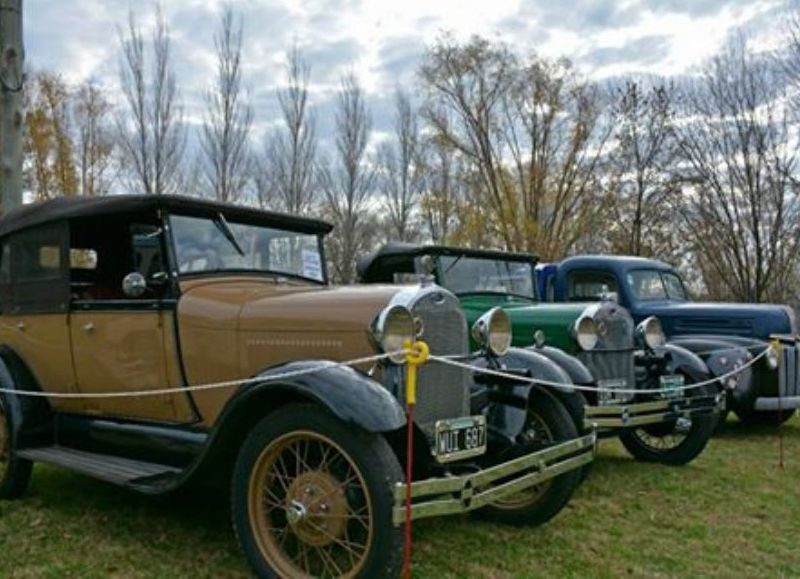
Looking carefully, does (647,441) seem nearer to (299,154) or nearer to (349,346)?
(349,346)

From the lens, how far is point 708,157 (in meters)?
17.8

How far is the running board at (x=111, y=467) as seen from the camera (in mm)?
3742

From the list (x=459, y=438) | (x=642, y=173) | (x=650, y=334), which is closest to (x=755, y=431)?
(x=650, y=334)

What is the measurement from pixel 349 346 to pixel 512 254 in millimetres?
4642

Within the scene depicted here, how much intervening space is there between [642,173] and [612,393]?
57.0ft

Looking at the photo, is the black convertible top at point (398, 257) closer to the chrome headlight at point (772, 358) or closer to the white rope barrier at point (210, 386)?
the chrome headlight at point (772, 358)

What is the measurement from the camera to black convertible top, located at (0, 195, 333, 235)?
169 inches

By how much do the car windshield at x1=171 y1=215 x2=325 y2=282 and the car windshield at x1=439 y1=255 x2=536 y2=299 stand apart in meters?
2.48

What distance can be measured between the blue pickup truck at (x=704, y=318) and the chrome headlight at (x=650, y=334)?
2.63ft

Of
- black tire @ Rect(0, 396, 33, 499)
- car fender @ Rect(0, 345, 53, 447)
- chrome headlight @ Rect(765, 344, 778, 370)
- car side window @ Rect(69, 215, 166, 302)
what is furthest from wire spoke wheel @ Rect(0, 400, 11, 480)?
chrome headlight @ Rect(765, 344, 778, 370)

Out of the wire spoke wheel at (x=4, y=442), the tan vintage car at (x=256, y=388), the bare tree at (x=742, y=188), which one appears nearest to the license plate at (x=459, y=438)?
the tan vintage car at (x=256, y=388)

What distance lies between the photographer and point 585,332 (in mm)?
5895

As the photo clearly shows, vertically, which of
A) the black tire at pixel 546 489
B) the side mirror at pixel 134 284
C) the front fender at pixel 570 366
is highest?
the side mirror at pixel 134 284

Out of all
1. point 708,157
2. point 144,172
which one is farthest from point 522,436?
point 144,172
